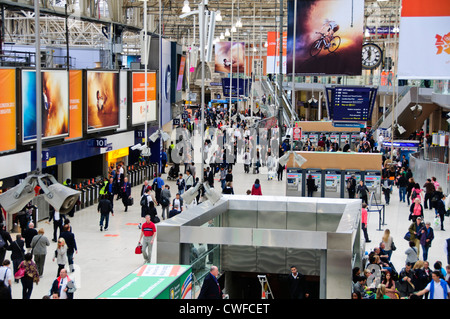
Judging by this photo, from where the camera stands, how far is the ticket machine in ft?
87.8

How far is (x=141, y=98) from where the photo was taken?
31812 millimetres

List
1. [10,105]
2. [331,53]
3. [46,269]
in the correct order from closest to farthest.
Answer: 1. [46,269]
2. [10,105]
3. [331,53]

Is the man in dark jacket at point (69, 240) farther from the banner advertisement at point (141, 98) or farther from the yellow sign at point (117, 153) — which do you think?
the banner advertisement at point (141, 98)

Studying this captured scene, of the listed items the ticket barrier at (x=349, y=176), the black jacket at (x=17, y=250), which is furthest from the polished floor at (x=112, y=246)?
the ticket barrier at (x=349, y=176)

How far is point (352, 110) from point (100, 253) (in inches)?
775

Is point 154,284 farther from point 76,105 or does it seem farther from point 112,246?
point 76,105

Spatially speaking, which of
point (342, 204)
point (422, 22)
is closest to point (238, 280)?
point (342, 204)

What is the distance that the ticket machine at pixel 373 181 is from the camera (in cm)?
2675

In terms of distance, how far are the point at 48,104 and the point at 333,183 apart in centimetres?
1084

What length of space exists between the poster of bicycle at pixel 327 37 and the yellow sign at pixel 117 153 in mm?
7904

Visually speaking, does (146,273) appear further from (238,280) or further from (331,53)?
(331,53)

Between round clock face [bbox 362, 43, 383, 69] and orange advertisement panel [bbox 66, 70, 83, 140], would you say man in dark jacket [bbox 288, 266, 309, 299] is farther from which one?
round clock face [bbox 362, 43, 383, 69]

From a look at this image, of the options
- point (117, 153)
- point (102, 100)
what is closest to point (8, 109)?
point (102, 100)
